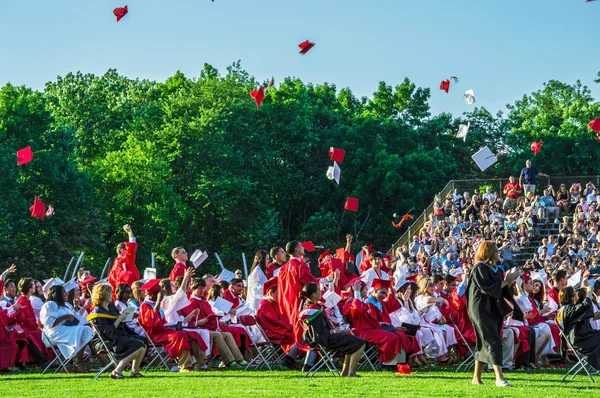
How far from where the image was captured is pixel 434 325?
17125 millimetres

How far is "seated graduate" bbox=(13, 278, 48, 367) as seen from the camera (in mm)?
→ 16906

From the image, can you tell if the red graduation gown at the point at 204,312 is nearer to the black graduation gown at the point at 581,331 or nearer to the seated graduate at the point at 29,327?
the seated graduate at the point at 29,327

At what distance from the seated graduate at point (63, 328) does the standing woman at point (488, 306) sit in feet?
18.0

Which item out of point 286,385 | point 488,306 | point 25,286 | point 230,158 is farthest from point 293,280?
point 230,158

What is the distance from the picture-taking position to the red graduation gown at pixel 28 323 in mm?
16953

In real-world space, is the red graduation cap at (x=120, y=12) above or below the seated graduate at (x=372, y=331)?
above

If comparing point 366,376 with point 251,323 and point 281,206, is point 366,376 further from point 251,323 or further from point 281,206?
point 281,206

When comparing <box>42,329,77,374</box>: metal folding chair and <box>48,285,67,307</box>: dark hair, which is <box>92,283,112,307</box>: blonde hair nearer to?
<box>42,329,77,374</box>: metal folding chair

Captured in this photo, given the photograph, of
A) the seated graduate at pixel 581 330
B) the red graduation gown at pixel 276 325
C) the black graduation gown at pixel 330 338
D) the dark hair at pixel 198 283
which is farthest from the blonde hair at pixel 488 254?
the dark hair at pixel 198 283

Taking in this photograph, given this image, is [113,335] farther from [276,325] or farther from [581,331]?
[581,331]

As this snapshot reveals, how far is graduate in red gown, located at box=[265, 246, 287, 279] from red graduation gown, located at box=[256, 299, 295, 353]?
62 cm

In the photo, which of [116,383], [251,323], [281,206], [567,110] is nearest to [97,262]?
[281,206]

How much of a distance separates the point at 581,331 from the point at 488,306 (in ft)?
6.29

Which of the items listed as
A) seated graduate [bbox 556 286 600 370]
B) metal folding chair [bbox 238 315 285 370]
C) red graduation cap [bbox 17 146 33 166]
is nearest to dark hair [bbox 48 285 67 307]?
metal folding chair [bbox 238 315 285 370]
